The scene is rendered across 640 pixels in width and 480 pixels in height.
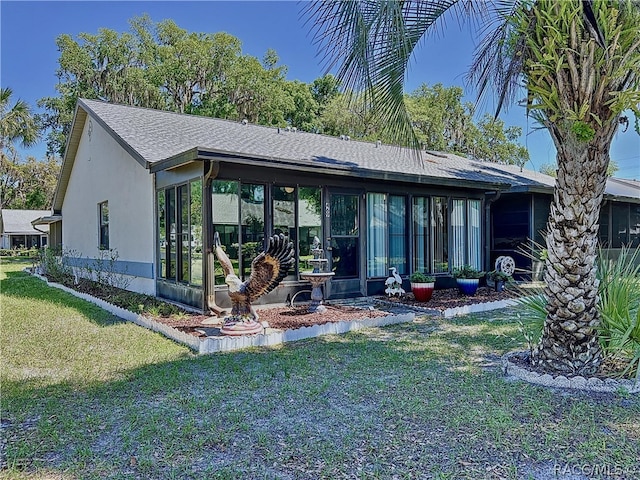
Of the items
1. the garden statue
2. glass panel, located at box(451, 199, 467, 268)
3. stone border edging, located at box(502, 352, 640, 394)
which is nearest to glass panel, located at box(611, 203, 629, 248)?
glass panel, located at box(451, 199, 467, 268)

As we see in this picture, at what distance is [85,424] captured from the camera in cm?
346

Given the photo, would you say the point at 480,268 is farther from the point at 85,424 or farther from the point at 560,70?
the point at 85,424

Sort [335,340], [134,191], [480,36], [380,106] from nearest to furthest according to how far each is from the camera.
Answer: [380,106] < [480,36] < [335,340] < [134,191]

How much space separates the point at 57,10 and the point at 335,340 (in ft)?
36.7

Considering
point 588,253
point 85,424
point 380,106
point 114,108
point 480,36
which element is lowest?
point 85,424

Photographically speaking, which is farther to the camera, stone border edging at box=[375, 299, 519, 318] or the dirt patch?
stone border edging at box=[375, 299, 519, 318]

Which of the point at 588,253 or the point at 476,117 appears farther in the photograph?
the point at 476,117

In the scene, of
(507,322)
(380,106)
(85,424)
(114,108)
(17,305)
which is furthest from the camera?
(114,108)

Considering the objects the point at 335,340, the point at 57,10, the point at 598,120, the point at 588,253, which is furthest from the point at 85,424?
the point at 57,10

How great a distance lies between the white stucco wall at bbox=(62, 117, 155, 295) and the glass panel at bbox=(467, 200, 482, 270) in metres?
7.36

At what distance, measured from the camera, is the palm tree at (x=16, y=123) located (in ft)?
85.5

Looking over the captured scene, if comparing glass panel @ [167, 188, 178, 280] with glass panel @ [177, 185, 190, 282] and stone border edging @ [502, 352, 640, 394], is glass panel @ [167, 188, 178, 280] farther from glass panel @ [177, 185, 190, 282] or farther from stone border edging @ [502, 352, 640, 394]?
stone border edging @ [502, 352, 640, 394]

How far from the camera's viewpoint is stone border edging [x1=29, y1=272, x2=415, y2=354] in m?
5.67

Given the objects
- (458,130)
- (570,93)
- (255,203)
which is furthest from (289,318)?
(458,130)
